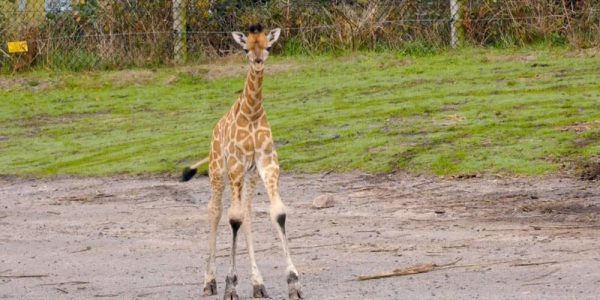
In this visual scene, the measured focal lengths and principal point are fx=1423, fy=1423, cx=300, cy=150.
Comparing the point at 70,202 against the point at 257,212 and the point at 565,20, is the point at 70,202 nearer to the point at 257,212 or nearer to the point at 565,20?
the point at 257,212

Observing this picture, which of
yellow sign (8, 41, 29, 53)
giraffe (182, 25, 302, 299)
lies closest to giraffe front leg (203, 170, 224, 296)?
giraffe (182, 25, 302, 299)

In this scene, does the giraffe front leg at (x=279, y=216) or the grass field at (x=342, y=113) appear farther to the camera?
the grass field at (x=342, y=113)

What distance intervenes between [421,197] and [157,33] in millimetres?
10905

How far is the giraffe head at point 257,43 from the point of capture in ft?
31.4

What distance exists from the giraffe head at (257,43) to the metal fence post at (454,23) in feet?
41.9

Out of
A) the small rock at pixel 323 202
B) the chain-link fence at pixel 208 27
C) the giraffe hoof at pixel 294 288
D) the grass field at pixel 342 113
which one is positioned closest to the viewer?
the giraffe hoof at pixel 294 288

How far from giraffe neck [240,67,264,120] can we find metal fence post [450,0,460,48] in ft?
41.9

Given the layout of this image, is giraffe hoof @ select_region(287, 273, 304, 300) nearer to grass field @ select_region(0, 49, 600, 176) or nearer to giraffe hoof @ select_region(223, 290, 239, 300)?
giraffe hoof @ select_region(223, 290, 239, 300)

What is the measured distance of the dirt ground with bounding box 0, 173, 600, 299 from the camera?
975cm

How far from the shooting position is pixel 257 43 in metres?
9.58

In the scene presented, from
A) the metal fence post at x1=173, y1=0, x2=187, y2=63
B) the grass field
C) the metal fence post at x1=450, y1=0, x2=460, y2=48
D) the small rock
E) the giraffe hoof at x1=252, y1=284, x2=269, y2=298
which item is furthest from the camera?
the metal fence post at x1=173, y1=0, x2=187, y2=63

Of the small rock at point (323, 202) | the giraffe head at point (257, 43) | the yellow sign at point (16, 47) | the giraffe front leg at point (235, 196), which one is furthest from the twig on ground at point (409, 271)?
the yellow sign at point (16, 47)

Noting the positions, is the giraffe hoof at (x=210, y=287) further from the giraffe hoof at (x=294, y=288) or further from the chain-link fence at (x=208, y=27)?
the chain-link fence at (x=208, y=27)

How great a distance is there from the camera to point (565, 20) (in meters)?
21.6
